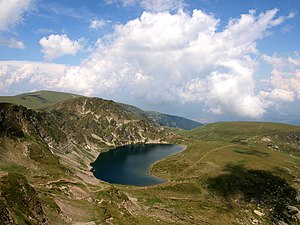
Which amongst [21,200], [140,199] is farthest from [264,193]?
[21,200]

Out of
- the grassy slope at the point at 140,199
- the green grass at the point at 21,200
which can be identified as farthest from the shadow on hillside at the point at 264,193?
the green grass at the point at 21,200

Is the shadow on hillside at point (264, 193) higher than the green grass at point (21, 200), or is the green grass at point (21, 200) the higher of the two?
the green grass at point (21, 200)

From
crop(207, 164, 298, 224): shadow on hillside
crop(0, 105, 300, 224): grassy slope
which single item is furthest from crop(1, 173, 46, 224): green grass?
crop(207, 164, 298, 224): shadow on hillside

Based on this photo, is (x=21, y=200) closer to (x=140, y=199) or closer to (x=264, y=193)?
(x=140, y=199)

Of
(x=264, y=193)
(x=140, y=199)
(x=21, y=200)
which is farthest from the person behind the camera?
(x=264, y=193)

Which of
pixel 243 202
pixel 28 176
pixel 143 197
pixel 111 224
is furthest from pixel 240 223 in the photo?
pixel 28 176

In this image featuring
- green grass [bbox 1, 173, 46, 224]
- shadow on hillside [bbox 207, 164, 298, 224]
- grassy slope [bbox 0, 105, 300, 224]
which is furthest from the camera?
shadow on hillside [bbox 207, 164, 298, 224]

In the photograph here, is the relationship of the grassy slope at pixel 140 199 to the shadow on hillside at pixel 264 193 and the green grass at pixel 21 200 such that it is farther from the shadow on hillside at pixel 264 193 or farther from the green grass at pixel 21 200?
the green grass at pixel 21 200

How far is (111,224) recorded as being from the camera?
86562mm

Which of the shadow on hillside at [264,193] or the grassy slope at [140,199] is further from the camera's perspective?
the shadow on hillside at [264,193]

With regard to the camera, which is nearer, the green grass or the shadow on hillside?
the green grass

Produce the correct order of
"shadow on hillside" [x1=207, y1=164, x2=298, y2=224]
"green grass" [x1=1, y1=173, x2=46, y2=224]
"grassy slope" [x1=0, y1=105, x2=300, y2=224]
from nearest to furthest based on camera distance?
"green grass" [x1=1, y1=173, x2=46, y2=224] → "grassy slope" [x1=0, y1=105, x2=300, y2=224] → "shadow on hillside" [x1=207, y1=164, x2=298, y2=224]

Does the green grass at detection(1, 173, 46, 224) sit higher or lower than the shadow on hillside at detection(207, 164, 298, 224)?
higher

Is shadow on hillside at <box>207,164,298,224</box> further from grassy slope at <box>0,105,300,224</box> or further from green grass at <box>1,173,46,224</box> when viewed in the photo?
green grass at <box>1,173,46,224</box>
